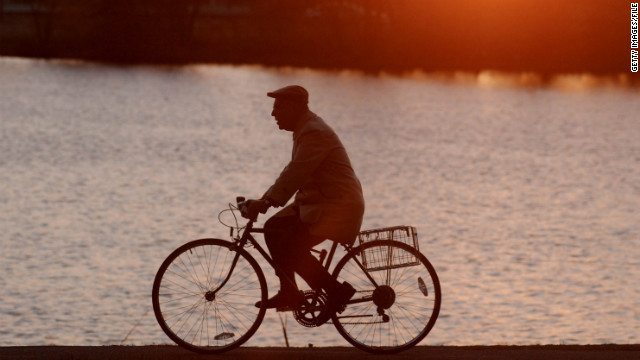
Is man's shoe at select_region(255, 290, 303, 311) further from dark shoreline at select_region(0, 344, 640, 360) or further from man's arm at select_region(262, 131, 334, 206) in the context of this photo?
man's arm at select_region(262, 131, 334, 206)

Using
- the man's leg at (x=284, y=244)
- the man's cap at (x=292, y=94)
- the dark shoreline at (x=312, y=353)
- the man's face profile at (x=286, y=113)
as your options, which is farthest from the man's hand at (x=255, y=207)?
the dark shoreline at (x=312, y=353)

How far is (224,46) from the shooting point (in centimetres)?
8462

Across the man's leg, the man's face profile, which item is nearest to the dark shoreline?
the man's leg

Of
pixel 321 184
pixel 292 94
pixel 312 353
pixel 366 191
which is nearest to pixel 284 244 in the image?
pixel 321 184

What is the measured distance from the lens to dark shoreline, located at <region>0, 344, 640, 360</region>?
7.71m

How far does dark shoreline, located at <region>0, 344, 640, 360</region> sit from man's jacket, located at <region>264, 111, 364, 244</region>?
0.88 m

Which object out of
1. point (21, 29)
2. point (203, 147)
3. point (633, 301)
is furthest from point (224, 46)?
point (633, 301)

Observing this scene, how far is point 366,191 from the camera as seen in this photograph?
33.2 m

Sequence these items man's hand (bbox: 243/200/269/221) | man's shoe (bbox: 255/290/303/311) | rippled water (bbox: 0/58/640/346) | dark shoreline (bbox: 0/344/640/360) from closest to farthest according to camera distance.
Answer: man's hand (bbox: 243/200/269/221)
dark shoreline (bbox: 0/344/640/360)
man's shoe (bbox: 255/290/303/311)
rippled water (bbox: 0/58/640/346)

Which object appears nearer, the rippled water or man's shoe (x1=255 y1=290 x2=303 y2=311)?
man's shoe (x1=255 y1=290 x2=303 y2=311)

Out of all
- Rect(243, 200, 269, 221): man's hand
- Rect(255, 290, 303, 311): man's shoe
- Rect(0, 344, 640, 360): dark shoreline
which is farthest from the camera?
Rect(255, 290, 303, 311): man's shoe

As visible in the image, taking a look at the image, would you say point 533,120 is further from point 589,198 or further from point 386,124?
point 589,198

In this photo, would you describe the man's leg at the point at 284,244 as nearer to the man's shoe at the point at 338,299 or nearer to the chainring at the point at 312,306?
the chainring at the point at 312,306

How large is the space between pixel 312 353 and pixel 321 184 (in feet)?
4.02
